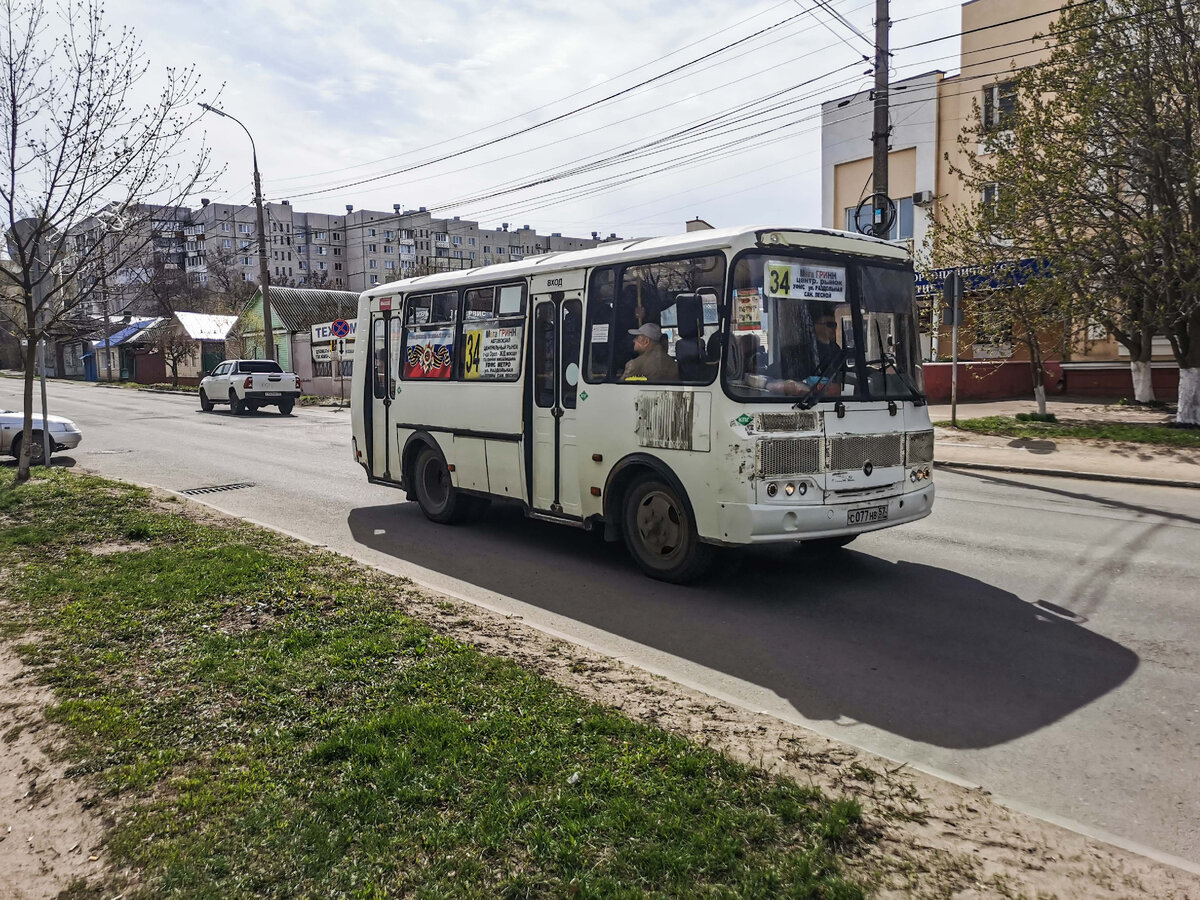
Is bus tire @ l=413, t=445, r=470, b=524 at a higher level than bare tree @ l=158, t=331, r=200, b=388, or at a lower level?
lower

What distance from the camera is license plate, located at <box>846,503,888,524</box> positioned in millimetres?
6781

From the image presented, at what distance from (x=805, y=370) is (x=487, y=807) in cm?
435

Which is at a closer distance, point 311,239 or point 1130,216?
point 1130,216

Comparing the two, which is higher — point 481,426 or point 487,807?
point 481,426

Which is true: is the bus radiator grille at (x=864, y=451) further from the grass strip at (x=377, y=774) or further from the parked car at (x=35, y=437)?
the parked car at (x=35, y=437)

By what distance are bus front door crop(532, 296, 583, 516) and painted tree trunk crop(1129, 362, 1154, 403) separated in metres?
A: 18.9

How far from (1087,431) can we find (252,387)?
79.8 feet

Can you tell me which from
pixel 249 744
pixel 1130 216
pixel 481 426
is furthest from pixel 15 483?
pixel 1130 216

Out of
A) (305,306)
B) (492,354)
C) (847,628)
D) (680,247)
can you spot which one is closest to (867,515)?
(847,628)

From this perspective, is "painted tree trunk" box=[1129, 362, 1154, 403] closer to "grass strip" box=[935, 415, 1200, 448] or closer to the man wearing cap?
"grass strip" box=[935, 415, 1200, 448]

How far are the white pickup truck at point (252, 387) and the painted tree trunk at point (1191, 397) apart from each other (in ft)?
82.1

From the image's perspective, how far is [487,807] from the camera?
335 cm

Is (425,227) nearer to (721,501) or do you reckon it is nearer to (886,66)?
(886,66)

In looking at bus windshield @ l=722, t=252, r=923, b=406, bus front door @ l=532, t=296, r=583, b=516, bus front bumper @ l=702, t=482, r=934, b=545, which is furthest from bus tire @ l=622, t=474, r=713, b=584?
bus windshield @ l=722, t=252, r=923, b=406
